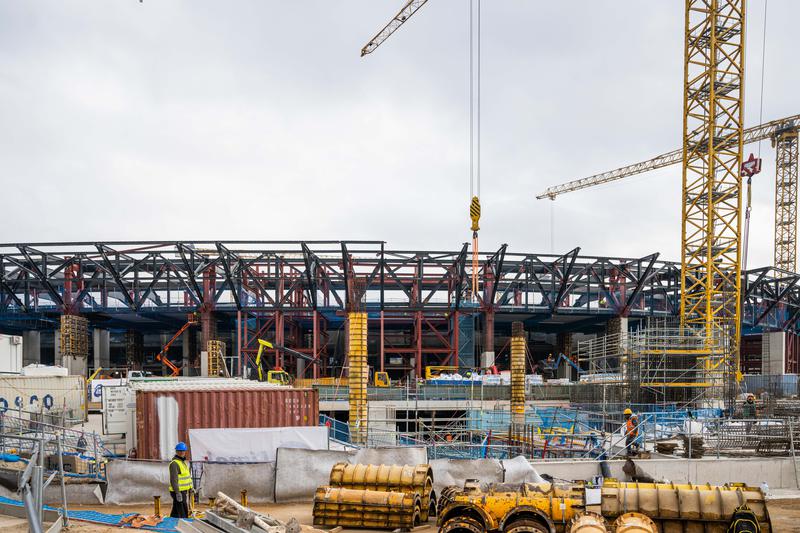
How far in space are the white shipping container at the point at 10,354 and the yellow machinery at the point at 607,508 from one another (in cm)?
3158

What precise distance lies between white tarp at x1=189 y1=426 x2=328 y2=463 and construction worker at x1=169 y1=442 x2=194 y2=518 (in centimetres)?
431

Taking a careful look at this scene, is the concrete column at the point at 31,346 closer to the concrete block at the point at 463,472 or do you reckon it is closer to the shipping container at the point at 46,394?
the shipping container at the point at 46,394

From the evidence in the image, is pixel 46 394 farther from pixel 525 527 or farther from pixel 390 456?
pixel 525 527

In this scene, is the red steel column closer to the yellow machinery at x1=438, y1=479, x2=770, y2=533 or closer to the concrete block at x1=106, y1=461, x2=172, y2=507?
the concrete block at x1=106, y1=461, x2=172, y2=507

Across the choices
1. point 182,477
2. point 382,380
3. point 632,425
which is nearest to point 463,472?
point 182,477

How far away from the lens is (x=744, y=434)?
25672mm

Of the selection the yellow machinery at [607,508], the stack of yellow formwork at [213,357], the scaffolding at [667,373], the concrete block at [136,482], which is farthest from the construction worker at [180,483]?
the stack of yellow formwork at [213,357]

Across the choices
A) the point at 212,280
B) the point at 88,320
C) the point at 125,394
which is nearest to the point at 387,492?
the point at 125,394

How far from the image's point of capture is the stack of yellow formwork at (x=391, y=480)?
16.0 metres

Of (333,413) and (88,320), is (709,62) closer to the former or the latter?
(333,413)

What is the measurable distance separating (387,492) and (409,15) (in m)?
69.7

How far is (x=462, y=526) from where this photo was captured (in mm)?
13023

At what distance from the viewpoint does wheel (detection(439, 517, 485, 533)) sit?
512 inches

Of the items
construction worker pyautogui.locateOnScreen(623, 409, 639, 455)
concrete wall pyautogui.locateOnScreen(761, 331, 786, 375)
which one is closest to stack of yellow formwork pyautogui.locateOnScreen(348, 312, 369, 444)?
construction worker pyautogui.locateOnScreen(623, 409, 639, 455)
